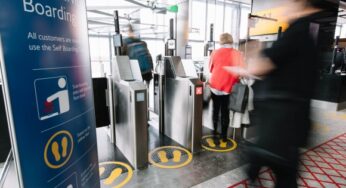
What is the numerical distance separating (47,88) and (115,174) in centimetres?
154

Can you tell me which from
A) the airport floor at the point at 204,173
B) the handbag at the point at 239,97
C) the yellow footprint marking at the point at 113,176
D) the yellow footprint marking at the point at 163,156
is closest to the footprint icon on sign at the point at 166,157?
the yellow footprint marking at the point at 163,156

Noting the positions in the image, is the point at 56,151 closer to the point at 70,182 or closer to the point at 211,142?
the point at 70,182

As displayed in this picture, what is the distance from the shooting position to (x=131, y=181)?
80.6 inches

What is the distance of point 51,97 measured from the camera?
3.01 feet

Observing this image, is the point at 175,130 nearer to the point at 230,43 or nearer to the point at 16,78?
the point at 230,43

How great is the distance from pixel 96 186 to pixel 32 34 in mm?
992

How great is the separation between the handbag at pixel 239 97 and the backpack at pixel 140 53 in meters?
1.40

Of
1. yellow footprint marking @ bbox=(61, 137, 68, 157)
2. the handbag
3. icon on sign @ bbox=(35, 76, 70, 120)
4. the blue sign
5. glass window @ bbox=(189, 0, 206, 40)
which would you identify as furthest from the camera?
glass window @ bbox=(189, 0, 206, 40)

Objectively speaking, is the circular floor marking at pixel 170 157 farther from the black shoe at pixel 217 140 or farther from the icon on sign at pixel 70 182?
the icon on sign at pixel 70 182

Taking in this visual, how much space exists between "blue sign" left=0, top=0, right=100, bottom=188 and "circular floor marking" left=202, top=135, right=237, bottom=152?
6.20ft

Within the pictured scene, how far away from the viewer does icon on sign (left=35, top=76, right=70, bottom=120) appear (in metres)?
0.86

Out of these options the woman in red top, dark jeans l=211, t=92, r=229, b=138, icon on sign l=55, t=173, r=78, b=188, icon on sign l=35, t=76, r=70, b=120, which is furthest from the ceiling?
icon on sign l=55, t=173, r=78, b=188

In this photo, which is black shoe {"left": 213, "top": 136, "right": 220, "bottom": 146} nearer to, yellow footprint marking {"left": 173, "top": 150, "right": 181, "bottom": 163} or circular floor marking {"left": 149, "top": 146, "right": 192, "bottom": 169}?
circular floor marking {"left": 149, "top": 146, "right": 192, "bottom": 169}

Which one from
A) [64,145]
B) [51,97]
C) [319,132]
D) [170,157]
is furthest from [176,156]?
[319,132]
